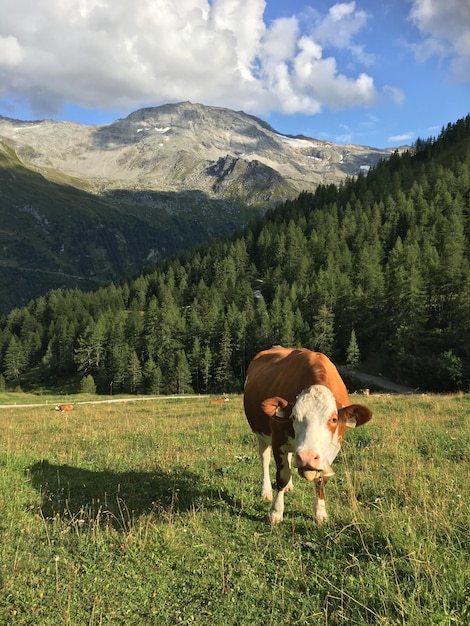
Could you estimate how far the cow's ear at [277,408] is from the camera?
6418 mm

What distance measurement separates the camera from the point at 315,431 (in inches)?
232

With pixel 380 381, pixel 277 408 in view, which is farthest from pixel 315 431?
pixel 380 381

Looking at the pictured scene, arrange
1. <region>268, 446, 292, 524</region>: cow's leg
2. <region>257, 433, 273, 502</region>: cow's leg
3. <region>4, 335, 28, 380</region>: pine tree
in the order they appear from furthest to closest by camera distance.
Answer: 1. <region>4, 335, 28, 380</region>: pine tree
2. <region>257, 433, 273, 502</region>: cow's leg
3. <region>268, 446, 292, 524</region>: cow's leg

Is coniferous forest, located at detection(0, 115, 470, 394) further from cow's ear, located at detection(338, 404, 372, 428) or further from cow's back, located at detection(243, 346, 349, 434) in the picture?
cow's ear, located at detection(338, 404, 372, 428)

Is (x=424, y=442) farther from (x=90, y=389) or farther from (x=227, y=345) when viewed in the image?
(x=90, y=389)

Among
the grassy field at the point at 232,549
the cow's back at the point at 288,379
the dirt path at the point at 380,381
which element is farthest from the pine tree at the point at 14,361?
the cow's back at the point at 288,379

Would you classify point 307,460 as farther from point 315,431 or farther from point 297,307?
point 297,307

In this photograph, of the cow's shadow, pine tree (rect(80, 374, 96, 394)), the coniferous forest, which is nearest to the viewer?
the cow's shadow

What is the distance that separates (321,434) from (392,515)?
1.83 metres

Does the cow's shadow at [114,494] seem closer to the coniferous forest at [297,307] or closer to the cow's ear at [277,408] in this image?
the cow's ear at [277,408]

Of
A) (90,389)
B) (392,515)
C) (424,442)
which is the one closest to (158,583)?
(392,515)

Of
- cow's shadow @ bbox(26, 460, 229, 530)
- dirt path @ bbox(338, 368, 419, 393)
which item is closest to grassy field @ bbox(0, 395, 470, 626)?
cow's shadow @ bbox(26, 460, 229, 530)

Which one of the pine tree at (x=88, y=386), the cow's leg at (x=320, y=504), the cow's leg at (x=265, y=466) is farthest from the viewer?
the pine tree at (x=88, y=386)

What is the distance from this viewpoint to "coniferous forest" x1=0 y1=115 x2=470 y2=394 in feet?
292
